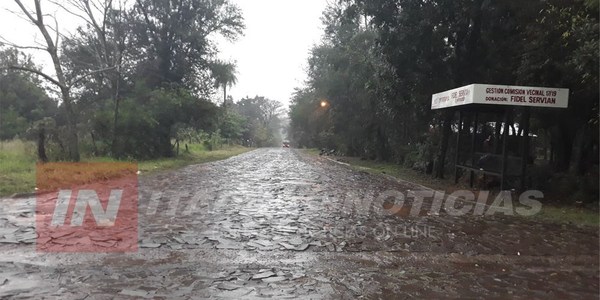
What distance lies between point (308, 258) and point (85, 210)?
5860 millimetres

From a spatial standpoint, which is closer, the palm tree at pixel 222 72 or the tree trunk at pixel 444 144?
the tree trunk at pixel 444 144

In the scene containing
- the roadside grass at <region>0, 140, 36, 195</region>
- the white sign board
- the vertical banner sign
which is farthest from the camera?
the roadside grass at <region>0, 140, 36, 195</region>

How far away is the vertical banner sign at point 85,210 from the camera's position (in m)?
7.27

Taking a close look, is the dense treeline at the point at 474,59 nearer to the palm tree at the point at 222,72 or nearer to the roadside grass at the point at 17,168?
the palm tree at the point at 222,72

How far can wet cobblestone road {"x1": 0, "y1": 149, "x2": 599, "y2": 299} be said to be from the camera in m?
5.30

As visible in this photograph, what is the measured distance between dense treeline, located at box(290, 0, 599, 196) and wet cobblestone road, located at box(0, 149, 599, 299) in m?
4.84

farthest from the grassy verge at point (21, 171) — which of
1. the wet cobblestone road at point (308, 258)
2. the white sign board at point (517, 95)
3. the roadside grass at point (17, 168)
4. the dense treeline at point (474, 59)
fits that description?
the white sign board at point (517, 95)

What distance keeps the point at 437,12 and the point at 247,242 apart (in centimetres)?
1320

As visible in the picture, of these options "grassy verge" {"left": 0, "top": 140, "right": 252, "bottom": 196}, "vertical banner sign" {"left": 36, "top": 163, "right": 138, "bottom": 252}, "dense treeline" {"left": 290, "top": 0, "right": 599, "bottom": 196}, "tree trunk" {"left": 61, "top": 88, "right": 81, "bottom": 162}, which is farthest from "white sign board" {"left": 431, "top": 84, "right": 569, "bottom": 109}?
"tree trunk" {"left": 61, "top": 88, "right": 81, "bottom": 162}

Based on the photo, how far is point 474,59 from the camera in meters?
18.5

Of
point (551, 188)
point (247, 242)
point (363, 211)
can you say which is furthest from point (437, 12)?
point (247, 242)

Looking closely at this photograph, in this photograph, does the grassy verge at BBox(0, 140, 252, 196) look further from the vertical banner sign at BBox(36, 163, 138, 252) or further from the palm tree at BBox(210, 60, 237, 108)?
the palm tree at BBox(210, 60, 237, 108)

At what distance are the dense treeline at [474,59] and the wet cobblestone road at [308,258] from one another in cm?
484

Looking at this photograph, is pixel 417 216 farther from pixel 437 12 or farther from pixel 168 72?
pixel 168 72
